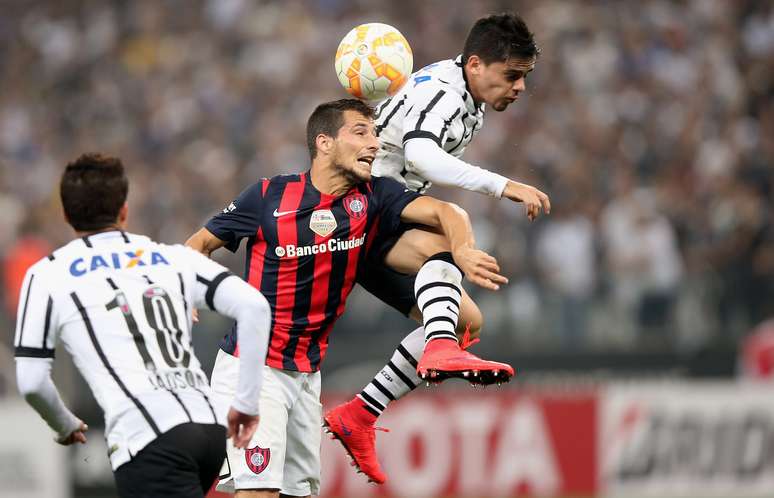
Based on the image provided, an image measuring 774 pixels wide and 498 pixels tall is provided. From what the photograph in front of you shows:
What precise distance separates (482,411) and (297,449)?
19.6 feet

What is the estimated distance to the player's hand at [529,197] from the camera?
6027 mm

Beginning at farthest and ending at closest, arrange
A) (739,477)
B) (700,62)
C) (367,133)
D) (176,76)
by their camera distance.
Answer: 1. (176,76)
2. (700,62)
3. (739,477)
4. (367,133)

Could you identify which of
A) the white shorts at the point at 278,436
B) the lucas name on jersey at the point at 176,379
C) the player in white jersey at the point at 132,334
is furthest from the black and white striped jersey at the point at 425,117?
the lucas name on jersey at the point at 176,379

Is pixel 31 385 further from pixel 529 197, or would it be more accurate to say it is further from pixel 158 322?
pixel 529 197

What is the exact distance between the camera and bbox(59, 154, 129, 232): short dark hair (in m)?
4.95

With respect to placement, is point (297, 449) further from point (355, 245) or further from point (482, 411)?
point (482, 411)

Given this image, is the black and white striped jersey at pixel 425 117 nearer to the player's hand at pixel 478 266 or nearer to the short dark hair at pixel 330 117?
the short dark hair at pixel 330 117

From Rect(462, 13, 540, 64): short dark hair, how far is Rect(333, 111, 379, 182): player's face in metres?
0.72

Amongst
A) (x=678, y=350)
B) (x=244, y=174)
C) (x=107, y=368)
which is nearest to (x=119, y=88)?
(x=244, y=174)

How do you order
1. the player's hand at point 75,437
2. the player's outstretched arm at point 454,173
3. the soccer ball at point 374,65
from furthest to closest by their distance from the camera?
the soccer ball at point 374,65, the player's outstretched arm at point 454,173, the player's hand at point 75,437

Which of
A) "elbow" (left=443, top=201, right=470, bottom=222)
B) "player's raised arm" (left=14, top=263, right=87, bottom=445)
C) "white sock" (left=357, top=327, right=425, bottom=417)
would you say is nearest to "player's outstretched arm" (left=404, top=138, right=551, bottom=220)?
"elbow" (left=443, top=201, right=470, bottom=222)

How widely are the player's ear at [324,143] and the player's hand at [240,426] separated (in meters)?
1.72

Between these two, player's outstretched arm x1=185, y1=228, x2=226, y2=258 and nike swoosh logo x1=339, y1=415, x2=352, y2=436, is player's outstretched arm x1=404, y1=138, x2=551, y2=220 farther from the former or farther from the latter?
nike swoosh logo x1=339, y1=415, x2=352, y2=436

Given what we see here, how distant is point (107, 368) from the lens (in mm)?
4844
